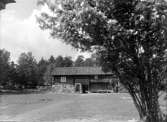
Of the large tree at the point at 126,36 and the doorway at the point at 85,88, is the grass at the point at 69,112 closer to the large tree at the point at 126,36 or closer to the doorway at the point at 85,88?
the large tree at the point at 126,36

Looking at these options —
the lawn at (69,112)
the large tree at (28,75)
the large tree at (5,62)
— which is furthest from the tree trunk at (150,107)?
the large tree at (28,75)

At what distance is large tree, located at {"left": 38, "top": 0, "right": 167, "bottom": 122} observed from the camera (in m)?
6.63

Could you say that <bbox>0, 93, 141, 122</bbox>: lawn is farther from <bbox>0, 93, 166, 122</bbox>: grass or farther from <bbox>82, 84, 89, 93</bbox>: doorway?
<bbox>82, 84, 89, 93</bbox>: doorway

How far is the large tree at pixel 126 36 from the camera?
261 inches

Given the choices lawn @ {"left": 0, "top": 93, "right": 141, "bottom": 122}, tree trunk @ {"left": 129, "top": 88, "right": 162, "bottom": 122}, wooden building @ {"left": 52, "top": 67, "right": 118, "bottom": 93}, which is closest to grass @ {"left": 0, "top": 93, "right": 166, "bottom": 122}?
lawn @ {"left": 0, "top": 93, "right": 141, "bottom": 122}

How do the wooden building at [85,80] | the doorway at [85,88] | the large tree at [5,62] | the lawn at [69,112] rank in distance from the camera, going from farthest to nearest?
the large tree at [5,62]
the doorway at [85,88]
the wooden building at [85,80]
the lawn at [69,112]

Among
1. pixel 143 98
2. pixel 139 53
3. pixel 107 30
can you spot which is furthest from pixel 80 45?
pixel 143 98

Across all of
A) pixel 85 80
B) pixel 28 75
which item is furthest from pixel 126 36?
pixel 28 75

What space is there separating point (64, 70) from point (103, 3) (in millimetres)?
49204

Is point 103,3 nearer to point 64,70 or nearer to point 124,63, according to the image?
point 124,63

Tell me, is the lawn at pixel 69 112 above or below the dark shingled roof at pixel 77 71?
below

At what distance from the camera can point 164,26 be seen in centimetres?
652

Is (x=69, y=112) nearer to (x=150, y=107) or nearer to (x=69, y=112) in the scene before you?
(x=69, y=112)

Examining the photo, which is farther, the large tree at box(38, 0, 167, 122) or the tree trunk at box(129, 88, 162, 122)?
the tree trunk at box(129, 88, 162, 122)
